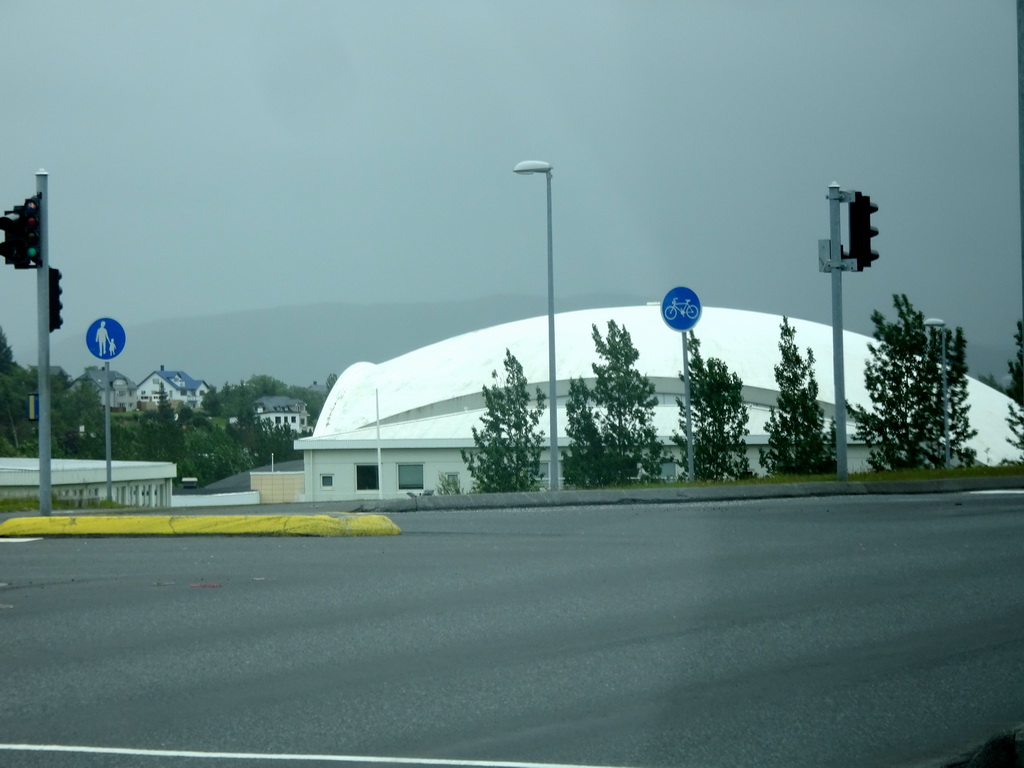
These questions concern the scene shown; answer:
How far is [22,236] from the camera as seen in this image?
54.2ft

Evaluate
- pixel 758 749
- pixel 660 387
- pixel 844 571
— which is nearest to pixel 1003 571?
pixel 844 571

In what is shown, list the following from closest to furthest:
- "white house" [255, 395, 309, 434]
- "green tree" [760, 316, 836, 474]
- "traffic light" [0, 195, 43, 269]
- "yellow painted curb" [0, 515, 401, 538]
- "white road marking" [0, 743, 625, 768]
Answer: "white road marking" [0, 743, 625, 768] → "yellow painted curb" [0, 515, 401, 538] → "traffic light" [0, 195, 43, 269] → "green tree" [760, 316, 836, 474] → "white house" [255, 395, 309, 434]

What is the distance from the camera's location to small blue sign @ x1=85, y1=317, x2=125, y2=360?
19.7 meters

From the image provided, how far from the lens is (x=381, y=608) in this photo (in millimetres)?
8641

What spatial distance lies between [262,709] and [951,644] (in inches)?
158

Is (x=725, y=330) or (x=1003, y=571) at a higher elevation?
(x=725, y=330)

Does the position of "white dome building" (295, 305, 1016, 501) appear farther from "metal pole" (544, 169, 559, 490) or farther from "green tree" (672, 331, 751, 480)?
"metal pole" (544, 169, 559, 490)

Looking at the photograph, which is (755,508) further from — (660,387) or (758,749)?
(660,387)

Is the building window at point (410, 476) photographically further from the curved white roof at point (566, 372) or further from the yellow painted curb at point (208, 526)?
the yellow painted curb at point (208, 526)

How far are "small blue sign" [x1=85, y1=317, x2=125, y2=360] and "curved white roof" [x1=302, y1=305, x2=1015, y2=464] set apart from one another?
102 ft

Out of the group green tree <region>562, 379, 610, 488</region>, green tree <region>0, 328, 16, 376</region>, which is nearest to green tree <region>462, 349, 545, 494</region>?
green tree <region>562, 379, 610, 488</region>

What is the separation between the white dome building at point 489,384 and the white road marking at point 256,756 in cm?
4047

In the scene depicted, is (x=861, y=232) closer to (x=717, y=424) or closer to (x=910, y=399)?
(x=717, y=424)

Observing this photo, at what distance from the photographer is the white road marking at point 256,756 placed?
488 centimetres
